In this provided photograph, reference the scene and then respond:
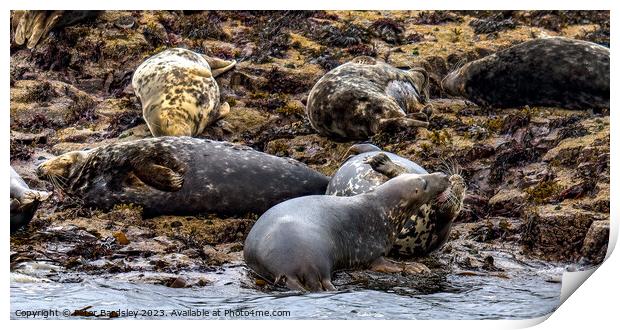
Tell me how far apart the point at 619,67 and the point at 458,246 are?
182 cm

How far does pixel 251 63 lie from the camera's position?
41.7 feet

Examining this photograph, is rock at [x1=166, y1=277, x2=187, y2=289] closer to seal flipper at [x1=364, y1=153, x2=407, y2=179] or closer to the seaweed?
seal flipper at [x1=364, y1=153, x2=407, y2=179]

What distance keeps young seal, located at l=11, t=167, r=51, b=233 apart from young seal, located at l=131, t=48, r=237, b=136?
7.29 ft

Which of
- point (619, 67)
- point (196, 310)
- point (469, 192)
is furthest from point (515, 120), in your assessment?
point (196, 310)

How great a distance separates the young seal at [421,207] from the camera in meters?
9.02

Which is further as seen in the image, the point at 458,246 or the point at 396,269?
the point at 458,246

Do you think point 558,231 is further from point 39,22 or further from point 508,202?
point 39,22

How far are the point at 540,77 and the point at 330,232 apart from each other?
176 inches

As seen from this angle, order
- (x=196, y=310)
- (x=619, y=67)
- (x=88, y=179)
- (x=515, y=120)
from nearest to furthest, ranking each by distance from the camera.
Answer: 1. (x=196, y=310)
2. (x=619, y=67)
3. (x=88, y=179)
4. (x=515, y=120)

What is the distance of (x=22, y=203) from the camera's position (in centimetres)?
888

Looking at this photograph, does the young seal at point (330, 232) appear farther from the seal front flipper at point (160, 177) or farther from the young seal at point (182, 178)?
the seal front flipper at point (160, 177)

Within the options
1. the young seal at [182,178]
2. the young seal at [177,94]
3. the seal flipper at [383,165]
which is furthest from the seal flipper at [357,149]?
the young seal at [177,94]

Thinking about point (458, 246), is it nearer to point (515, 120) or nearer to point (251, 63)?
point (515, 120)

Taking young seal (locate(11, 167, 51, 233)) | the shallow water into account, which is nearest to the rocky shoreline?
young seal (locate(11, 167, 51, 233))
